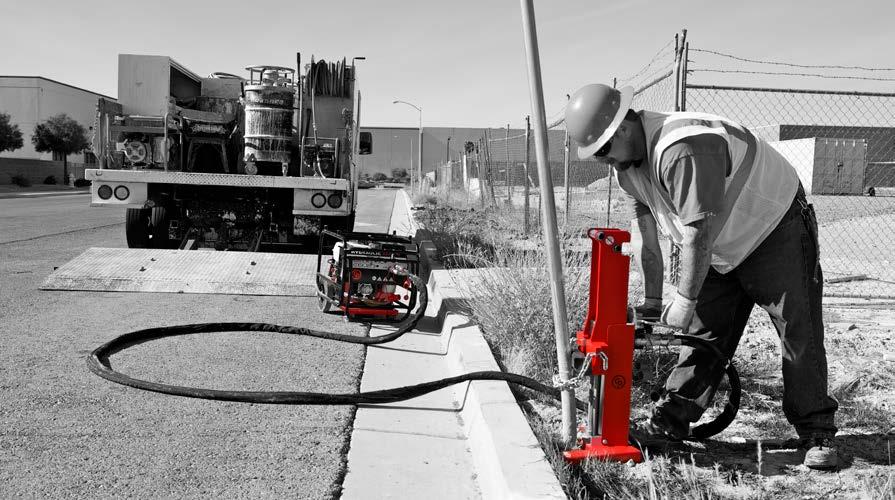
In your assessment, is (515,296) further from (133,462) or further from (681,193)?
(133,462)

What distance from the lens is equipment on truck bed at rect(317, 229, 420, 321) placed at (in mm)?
6156

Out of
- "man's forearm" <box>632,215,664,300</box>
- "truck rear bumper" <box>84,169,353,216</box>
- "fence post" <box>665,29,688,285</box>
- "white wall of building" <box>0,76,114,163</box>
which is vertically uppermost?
"white wall of building" <box>0,76,114,163</box>

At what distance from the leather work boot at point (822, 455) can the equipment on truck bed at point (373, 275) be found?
10.9 feet

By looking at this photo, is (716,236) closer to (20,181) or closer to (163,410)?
(163,410)

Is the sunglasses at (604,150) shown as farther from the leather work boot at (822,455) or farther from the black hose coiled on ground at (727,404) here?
the leather work boot at (822,455)

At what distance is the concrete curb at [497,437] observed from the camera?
111 inches

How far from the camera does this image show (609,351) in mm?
3195

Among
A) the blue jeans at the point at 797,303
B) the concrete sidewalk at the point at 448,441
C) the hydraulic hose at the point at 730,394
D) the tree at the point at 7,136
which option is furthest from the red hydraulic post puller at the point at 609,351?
the tree at the point at 7,136

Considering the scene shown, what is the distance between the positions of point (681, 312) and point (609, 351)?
0.33m

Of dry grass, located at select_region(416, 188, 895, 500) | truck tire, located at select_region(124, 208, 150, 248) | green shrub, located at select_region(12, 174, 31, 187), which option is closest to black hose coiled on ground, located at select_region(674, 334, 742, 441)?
dry grass, located at select_region(416, 188, 895, 500)

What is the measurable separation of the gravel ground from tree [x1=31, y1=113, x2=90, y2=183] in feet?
183

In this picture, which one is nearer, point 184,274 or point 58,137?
point 184,274

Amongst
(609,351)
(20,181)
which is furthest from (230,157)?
(20,181)

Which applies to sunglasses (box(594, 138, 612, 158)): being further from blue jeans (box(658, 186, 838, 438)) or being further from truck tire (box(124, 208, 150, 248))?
truck tire (box(124, 208, 150, 248))
